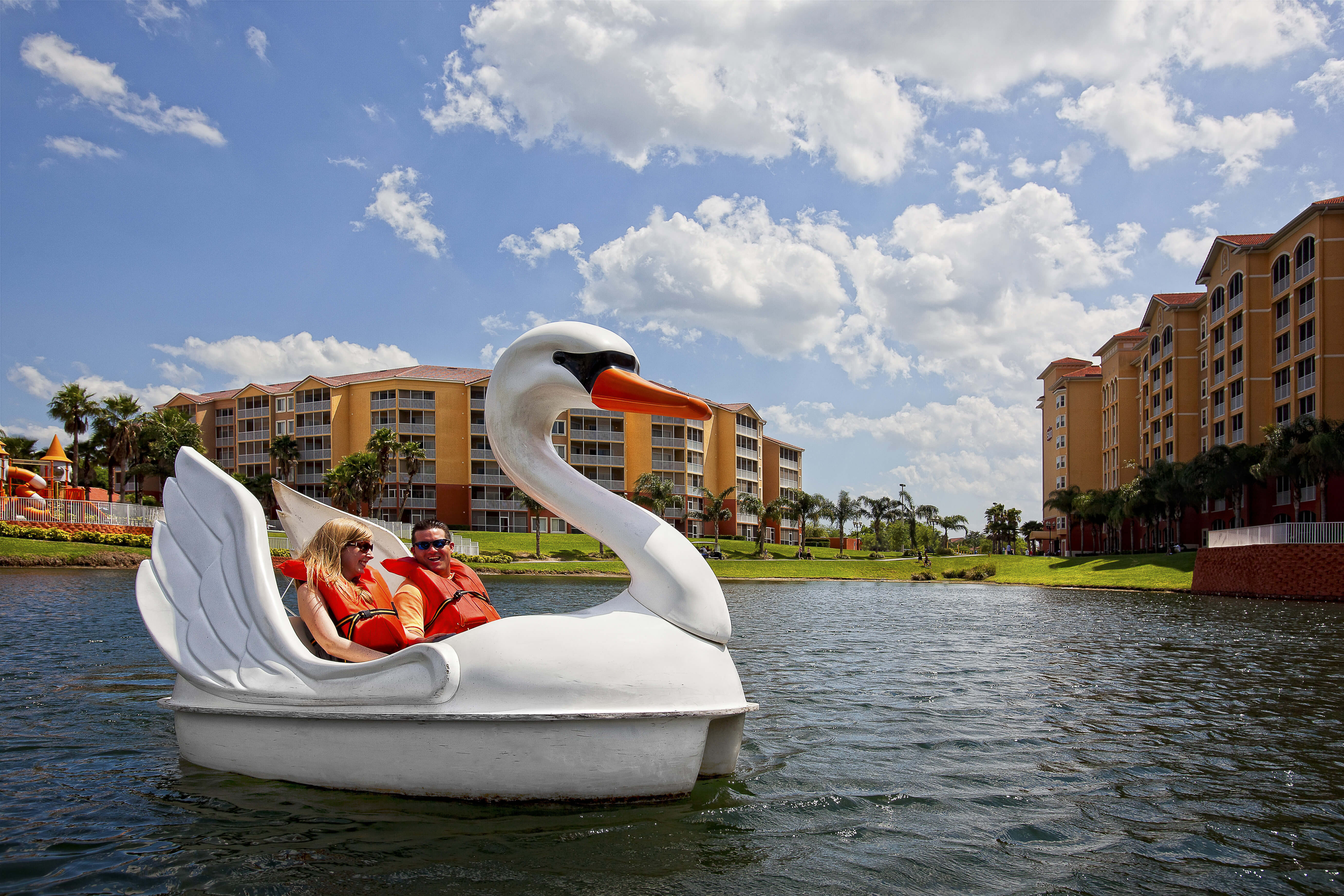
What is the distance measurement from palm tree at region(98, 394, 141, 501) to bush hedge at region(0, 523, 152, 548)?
29.7 meters

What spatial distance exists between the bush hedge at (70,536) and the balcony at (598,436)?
43.1m

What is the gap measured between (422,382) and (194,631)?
242 feet

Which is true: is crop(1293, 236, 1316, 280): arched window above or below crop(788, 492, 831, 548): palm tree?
above

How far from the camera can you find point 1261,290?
4853 cm

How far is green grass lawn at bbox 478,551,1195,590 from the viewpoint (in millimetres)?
42312

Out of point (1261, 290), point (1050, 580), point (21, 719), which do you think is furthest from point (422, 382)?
point (21, 719)

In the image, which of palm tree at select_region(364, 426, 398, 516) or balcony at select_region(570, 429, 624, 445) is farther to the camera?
balcony at select_region(570, 429, 624, 445)

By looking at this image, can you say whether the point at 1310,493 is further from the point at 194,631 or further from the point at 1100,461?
the point at 194,631

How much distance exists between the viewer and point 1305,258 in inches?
1754

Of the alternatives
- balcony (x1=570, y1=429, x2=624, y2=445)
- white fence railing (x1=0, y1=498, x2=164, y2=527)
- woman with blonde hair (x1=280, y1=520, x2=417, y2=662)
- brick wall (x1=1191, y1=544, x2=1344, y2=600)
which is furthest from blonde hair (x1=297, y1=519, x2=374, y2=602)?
balcony (x1=570, y1=429, x2=624, y2=445)

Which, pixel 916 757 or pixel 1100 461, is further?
pixel 1100 461

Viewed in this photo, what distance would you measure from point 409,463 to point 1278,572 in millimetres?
56338

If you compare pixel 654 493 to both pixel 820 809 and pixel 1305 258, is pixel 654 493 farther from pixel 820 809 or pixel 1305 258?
pixel 820 809

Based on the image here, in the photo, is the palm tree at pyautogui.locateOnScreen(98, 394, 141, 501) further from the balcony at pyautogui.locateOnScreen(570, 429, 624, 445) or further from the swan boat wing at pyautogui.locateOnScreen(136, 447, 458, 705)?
the swan boat wing at pyautogui.locateOnScreen(136, 447, 458, 705)
